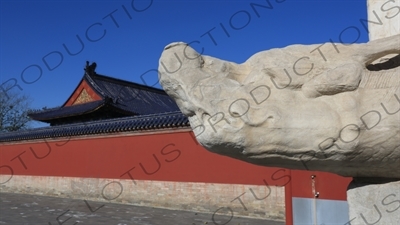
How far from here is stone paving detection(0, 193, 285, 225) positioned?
754 cm

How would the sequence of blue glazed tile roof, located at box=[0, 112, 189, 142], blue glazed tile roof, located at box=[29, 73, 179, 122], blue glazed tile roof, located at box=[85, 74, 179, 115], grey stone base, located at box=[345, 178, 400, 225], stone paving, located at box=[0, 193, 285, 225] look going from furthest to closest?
blue glazed tile roof, located at box=[85, 74, 179, 115], blue glazed tile roof, located at box=[29, 73, 179, 122], blue glazed tile roof, located at box=[0, 112, 189, 142], stone paving, located at box=[0, 193, 285, 225], grey stone base, located at box=[345, 178, 400, 225]

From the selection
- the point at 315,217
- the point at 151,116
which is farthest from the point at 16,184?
the point at 315,217

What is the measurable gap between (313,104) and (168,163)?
352 inches

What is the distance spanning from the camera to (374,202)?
1227 millimetres

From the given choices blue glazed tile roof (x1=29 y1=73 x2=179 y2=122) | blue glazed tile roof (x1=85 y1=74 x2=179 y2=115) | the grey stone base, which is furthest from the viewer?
blue glazed tile roof (x1=85 y1=74 x2=179 y2=115)


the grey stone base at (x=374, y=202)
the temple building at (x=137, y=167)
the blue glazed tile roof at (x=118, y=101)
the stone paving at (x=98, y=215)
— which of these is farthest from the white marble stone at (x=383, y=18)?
the blue glazed tile roof at (x=118, y=101)

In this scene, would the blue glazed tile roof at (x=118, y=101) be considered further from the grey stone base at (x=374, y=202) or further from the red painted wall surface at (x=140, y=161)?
the grey stone base at (x=374, y=202)

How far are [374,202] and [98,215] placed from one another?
7997 mm

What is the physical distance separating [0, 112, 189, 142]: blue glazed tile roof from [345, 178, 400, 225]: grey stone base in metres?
7.77

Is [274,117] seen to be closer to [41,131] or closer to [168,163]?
[168,163]

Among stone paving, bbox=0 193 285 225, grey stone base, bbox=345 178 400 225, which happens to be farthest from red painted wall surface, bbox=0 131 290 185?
grey stone base, bbox=345 178 400 225

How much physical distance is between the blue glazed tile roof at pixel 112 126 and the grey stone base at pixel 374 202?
25.5 ft

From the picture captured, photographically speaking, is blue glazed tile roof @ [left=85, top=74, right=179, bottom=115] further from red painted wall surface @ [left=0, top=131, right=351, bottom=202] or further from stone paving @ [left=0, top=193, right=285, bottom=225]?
stone paving @ [left=0, top=193, right=285, bottom=225]

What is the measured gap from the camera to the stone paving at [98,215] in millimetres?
7535
